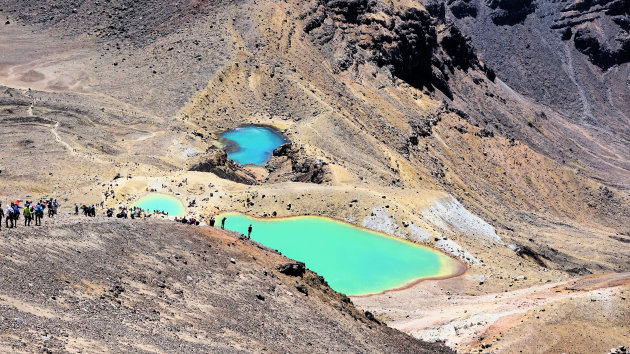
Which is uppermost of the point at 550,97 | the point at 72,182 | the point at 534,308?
the point at 550,97

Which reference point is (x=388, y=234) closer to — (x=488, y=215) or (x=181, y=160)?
(x=181, y=160)

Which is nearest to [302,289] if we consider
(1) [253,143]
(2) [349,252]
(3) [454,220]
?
(2) [349,252]

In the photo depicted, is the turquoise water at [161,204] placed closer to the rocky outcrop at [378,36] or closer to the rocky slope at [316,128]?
the rocky slope at [316,128]

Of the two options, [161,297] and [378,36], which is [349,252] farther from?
[378,36]

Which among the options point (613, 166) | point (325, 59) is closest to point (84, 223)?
point (325, 59)

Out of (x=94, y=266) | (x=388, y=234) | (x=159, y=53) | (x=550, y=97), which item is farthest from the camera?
(x=550, y=97)

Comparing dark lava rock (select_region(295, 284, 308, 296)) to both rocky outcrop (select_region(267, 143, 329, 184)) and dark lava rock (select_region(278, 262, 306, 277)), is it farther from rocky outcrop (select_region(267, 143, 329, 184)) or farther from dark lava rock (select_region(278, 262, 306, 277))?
Answer: rocky outcrop (select_region(267, 143, 329, 184))
